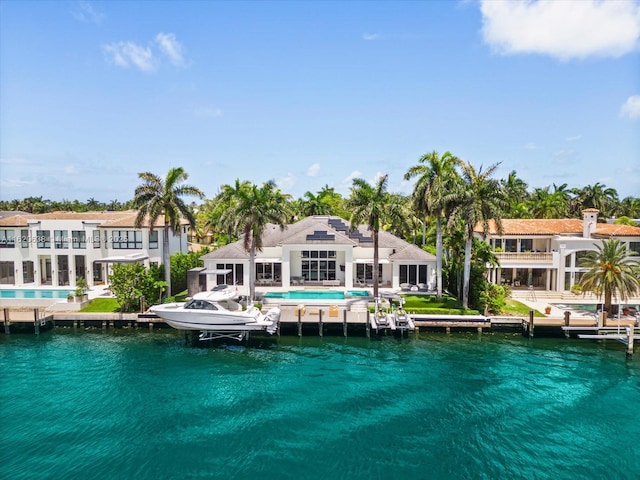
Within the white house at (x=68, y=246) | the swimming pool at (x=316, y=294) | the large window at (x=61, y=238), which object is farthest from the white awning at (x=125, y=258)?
the swimming pool at (x=316, y=294)

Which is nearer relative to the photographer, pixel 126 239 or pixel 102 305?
pixel 102 305

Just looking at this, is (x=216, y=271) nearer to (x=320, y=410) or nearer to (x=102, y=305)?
(x=102, y=305)

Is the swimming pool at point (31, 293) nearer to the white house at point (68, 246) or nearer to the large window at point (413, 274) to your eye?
the white house at point (68, 246)

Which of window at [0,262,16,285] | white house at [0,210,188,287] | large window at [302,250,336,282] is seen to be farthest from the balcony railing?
window at [0,262,16,285]

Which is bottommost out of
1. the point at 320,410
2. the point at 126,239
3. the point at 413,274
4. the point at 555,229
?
the point at 320,410

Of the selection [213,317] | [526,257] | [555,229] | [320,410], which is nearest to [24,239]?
[213,317]

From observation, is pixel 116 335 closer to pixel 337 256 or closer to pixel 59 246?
pixel 59 246

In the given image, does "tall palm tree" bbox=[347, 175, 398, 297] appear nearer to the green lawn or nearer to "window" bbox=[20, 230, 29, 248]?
the green lawn
